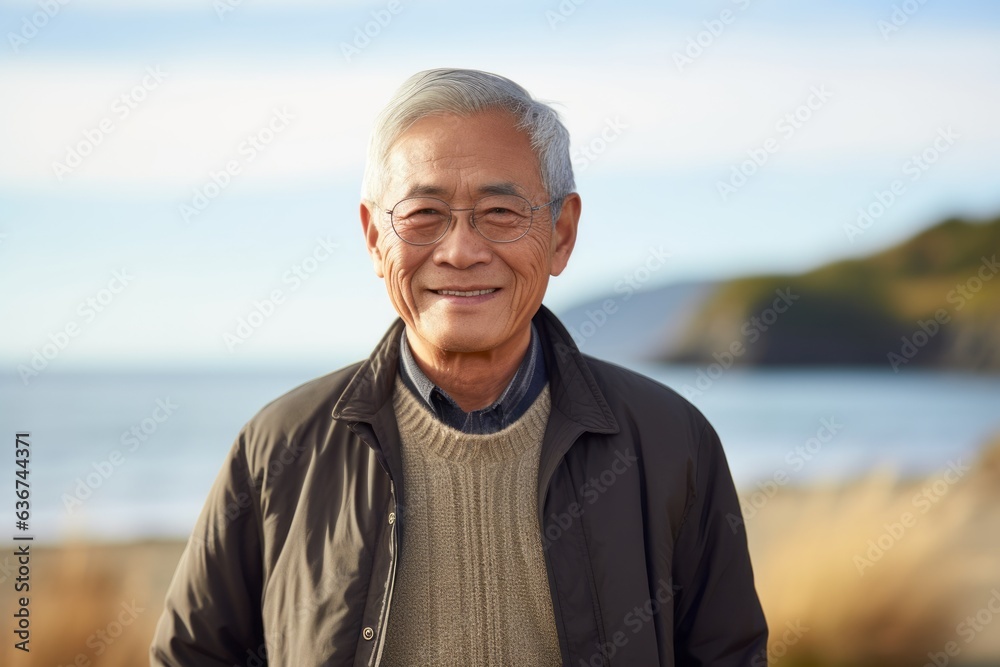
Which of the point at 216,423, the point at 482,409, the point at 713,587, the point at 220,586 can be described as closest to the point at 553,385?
the point at 482,409

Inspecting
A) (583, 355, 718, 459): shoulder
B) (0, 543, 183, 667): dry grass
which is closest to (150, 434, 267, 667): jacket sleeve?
(583, 355, 718, 459): shoulder

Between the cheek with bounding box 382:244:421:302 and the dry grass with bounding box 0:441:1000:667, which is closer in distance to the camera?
the cheek with bounding box 382:244:421:302

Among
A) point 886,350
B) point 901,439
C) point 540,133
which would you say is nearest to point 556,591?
point 540,133

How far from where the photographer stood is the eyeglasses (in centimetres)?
173

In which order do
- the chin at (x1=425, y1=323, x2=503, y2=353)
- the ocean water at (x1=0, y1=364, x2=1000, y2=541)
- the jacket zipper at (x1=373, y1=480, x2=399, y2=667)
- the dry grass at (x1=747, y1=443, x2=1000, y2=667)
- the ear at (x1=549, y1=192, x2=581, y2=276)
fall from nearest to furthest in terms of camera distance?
the jacket zipper at (x1=373, y1=480, x2=399, y2=667)
the chin at (x1=425, y1=323, x2=503, y2=353)
the ear at (x1=549, y1=192, x2=581, y2=276)
the dry grass at (x1=747, y1=443, x2=1000, y2=667)
the ocean water at (x1=0, y1=364, x2=1000, y2=541)

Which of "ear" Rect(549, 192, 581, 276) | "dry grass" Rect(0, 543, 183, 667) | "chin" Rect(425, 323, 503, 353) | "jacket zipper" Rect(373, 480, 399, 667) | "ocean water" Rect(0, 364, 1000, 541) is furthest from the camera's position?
"ocean water" Rect(0, 364, 1000, 541)

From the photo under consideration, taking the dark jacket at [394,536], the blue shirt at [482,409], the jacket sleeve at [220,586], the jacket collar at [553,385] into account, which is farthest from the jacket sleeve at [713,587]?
the jacket sleeve at [220,586]

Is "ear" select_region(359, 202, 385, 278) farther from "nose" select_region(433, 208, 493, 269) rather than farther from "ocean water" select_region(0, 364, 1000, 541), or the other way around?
"ocean water" select_region(0, 364, 1000, 541)

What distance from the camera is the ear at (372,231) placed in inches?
71.6

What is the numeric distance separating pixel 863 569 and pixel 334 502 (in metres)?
3.17

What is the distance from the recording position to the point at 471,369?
1829 millimetres

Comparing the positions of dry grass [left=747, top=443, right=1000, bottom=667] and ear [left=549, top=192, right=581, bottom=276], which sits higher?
ear [left=549, top=192, right=581, bottom=276]

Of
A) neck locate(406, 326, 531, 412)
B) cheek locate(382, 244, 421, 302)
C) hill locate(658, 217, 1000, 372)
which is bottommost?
neck locate(406, 326, 531, 412)

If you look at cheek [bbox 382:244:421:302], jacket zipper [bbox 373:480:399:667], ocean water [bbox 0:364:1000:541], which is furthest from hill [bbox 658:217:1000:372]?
jacket zipper [bbox 373:480:399:667]
